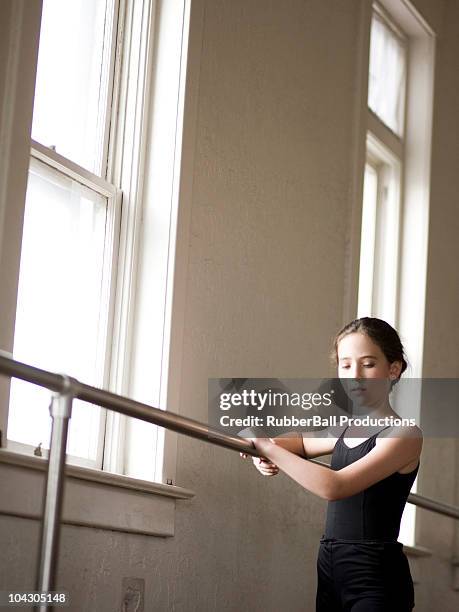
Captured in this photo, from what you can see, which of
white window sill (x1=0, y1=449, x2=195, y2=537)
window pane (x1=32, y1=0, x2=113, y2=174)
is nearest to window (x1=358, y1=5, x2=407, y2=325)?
window pane (x1=32, y1=0, x2=113, y2=174)

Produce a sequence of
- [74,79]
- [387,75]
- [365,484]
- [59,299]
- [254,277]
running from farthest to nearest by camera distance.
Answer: [387,75] < [254,277] < [74,79] < [59,299] < [365,484]

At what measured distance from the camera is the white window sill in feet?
6.31

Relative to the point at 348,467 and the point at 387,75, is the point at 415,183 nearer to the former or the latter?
the point at 387,75

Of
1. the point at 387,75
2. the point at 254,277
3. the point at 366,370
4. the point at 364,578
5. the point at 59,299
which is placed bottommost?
the point at 364,578

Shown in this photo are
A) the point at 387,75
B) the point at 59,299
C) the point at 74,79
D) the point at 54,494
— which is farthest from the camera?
the point at 387,75

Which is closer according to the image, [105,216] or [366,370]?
[366,370]

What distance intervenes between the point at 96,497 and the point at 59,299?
54cm

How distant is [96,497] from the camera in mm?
2424


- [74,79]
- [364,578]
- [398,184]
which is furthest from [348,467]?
[398,184]

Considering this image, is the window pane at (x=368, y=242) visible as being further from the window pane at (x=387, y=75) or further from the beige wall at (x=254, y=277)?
the beige wall at (x=254, y=277)

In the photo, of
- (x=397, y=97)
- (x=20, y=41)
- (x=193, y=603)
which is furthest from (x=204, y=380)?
(x=397, y=97)

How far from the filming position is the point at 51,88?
2.69 metres

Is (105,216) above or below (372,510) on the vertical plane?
above

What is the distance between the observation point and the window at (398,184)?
15.1 ft
